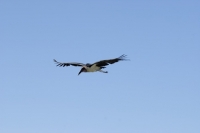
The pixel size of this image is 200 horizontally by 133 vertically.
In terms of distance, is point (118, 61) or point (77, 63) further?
point (77, 63)

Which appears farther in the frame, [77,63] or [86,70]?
[77,63]

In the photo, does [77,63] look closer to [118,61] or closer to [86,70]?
[86,70]

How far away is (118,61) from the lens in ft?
173

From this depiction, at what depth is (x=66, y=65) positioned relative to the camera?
60438 millimetres

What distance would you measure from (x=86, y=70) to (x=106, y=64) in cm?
251

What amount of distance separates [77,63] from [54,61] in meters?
3.81

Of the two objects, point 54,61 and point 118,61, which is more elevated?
point 54,61

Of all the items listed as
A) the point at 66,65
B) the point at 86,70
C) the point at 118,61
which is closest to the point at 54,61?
the point at 66,65

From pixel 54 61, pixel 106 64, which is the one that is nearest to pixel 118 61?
pixel 106 64

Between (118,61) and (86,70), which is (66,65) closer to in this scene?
(86,70)

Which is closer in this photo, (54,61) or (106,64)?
(106,64)

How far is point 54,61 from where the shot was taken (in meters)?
61.4

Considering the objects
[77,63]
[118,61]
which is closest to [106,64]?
[118,61]

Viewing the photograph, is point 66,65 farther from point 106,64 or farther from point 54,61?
point 106,64
